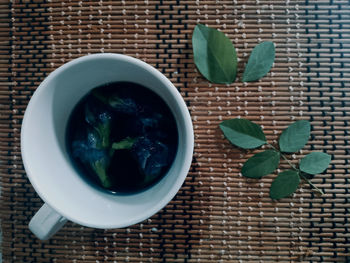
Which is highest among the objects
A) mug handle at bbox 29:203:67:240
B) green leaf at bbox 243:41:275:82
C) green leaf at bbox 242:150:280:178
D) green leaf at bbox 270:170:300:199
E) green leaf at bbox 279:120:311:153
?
green leaf at bbox 243:41:275:82

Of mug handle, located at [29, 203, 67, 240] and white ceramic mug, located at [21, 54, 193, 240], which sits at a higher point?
white ceramic mug, located at [21, 54, 193, 240]

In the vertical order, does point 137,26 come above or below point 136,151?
above

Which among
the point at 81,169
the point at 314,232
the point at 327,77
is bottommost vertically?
the point at 314,232

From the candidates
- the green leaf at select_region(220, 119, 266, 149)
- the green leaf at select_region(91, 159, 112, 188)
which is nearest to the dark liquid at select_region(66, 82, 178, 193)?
the green leaf at select_region(91, 159, 112, 188)

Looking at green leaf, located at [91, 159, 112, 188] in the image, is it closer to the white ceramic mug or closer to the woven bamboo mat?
the white ceramic mug

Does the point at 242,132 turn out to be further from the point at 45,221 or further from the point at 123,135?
the point at 45,221

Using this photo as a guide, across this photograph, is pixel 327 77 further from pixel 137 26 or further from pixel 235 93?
pixel 137 26

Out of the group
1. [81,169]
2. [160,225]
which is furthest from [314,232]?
[81,169]
